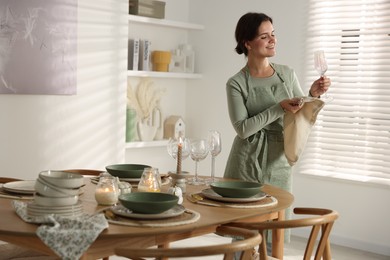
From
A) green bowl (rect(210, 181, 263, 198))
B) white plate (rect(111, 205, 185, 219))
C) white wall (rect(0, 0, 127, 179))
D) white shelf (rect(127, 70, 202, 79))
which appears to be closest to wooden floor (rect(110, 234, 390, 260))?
white wall (rect(0, 0, 127, 179))

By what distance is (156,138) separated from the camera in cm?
541

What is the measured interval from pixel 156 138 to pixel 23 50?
1.66 meters

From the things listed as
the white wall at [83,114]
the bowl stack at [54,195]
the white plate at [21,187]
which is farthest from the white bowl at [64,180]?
the white wall at [83,114]

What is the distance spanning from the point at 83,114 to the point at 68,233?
8.46 feet

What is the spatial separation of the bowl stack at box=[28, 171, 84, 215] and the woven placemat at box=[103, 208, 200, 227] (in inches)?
5.8

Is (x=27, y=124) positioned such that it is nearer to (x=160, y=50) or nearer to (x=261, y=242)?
(x=160, y=50)

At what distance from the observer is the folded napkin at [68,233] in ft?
6.29

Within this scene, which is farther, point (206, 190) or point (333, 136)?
point (333, 136)

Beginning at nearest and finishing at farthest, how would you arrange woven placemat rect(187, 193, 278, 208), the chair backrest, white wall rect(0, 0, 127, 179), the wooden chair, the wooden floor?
the chair backrest < the wooden chair < woven placemat rect(187, 193, 278, 208) < white wall rect(0, 0, 127, 179) < the wooden floor

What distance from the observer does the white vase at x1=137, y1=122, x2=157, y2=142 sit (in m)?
5.23

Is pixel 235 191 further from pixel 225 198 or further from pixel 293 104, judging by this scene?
pixel 293 104

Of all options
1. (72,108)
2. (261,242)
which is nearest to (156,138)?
(72,108)

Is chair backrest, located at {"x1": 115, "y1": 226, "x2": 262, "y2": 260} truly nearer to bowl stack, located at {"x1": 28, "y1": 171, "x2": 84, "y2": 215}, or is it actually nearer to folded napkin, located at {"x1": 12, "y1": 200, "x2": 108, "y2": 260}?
folded napkin, located at {"x1": 12, "y1": 200, "x2": 108, "y2": 260}

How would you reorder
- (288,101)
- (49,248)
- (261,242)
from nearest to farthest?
(49,248)
(261,242)
(288,101)
